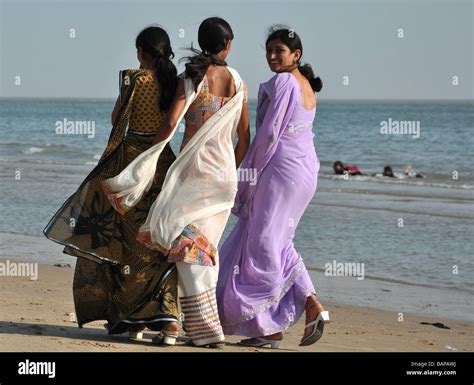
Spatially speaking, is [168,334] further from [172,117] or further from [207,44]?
[207,44]

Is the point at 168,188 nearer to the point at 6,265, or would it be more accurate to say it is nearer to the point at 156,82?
the point at 156,82

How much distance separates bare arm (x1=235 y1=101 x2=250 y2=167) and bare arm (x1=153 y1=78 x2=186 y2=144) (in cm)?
36

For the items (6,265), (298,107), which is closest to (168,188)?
(298,107)

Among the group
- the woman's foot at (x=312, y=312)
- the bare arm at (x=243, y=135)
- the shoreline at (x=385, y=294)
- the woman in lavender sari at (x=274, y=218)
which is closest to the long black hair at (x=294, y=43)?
the woman in lavender sari at (x=274, y=218)

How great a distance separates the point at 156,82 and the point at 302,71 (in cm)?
94

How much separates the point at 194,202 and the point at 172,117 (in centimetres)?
47

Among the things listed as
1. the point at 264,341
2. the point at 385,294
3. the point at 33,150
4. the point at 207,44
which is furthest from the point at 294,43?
the point at 33,150

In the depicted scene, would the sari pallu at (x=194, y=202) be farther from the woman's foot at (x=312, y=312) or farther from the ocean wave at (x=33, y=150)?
the ocean wave at (x=33, y=150)

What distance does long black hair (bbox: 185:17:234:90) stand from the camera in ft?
18.5

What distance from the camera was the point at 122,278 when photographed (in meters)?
5.82

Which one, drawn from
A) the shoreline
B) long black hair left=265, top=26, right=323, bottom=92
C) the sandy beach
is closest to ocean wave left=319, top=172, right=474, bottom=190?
the shoreline
